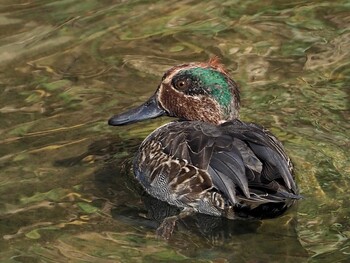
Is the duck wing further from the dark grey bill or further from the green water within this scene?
the dark grey bill

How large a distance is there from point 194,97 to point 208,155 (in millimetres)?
1019

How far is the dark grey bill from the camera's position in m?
9.00

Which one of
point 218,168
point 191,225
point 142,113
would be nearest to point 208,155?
point 218,168

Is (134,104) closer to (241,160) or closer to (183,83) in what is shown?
(183,83)

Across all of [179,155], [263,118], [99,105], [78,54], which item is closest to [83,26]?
[78,54]

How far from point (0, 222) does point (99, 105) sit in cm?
216

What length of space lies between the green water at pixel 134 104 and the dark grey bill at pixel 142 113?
30 cm

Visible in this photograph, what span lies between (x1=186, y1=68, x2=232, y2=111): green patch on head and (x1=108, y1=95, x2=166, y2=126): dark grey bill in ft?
1.58

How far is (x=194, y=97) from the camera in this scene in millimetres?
8898

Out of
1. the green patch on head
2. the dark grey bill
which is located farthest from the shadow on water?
the green patch on head

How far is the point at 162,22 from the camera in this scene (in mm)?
11492

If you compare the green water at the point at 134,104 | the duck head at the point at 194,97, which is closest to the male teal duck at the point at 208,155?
the duck head at the point at 194,97

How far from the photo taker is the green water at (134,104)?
25.2ft

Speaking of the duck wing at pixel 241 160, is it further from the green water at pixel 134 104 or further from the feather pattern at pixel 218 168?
the green water at pixel 134 104
